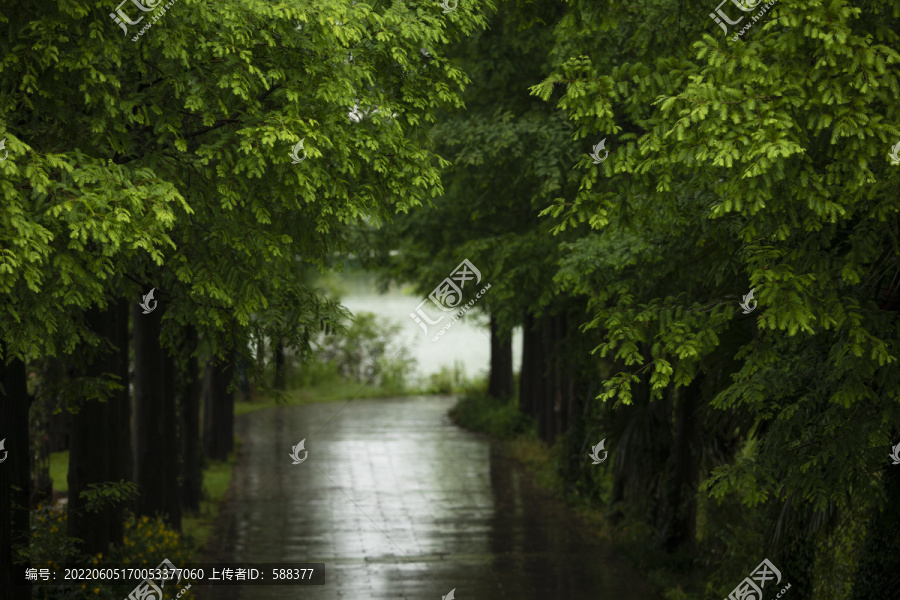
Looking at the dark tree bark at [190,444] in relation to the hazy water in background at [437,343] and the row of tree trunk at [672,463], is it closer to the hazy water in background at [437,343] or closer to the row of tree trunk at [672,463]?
the row of tree trunk at [672,463]

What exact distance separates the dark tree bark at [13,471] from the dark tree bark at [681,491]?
28.6 ft

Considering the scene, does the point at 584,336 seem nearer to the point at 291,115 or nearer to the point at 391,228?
the point at 391,228

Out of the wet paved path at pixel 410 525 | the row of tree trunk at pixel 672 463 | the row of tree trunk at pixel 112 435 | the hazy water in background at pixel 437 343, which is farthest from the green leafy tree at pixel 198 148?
the hazy water in background at pixel 437 343

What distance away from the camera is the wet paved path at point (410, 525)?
1389 cm

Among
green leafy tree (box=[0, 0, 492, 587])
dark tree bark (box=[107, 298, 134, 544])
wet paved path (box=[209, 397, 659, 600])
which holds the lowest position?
wet paved path (box=[209, 397, 659, 600])

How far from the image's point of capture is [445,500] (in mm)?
20250

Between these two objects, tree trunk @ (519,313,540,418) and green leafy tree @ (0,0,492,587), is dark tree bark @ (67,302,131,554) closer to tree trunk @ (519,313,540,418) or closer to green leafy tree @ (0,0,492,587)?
green leafy tree @ (0,0,492,587)

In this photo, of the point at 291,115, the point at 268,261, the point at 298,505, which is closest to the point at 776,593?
the point at 268,261

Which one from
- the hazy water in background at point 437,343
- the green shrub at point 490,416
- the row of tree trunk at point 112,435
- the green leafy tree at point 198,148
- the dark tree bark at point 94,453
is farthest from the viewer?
the hazy water in background at point 437,343

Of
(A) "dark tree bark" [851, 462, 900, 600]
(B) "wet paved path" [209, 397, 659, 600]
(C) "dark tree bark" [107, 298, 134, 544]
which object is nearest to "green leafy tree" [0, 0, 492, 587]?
(C) "dark tree bark" [107, 298, 134, 544]

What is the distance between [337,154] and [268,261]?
3.82ft

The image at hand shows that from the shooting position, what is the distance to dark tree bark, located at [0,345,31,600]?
9328 mm

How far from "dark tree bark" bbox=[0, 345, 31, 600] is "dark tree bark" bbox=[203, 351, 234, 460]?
1308cm

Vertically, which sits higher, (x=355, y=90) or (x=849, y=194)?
(x=355, y=90)
